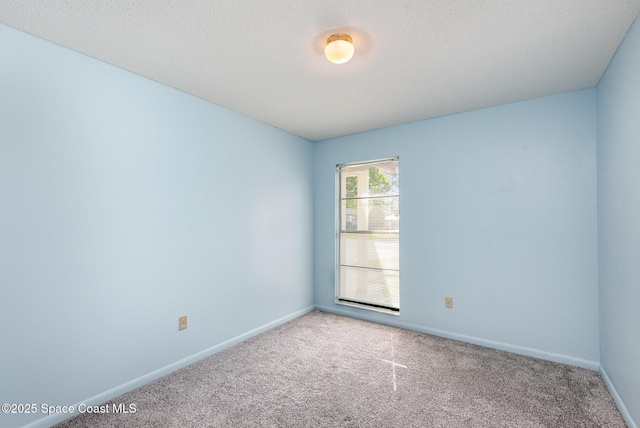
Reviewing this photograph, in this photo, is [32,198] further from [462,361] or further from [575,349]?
[575,349]

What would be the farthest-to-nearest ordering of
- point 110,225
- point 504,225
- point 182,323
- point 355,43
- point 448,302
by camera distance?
point 448,302, point 504,225, point 182,323, point 110,225, point 355,43

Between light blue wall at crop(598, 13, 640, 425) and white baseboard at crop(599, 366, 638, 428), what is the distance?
22 mm

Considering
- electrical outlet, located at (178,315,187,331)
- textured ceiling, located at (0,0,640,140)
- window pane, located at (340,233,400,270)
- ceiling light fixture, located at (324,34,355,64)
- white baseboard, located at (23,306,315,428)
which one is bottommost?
white baseboard, located at (23,306,315,428)

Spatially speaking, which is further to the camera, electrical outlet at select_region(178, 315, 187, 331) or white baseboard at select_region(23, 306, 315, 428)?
electrical outlet at select_region(178, 315, 187, 331)

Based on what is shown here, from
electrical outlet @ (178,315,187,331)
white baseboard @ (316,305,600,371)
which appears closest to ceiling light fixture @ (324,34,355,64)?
electrical outlet @ (178,315,187,331)

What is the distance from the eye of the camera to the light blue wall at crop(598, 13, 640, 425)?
5.83 ft

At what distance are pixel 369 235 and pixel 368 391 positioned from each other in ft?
6.66

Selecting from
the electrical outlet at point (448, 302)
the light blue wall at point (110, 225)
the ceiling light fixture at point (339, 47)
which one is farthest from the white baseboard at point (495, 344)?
the ceiling light fixture at point (339, 47)

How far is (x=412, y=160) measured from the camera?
3.54m

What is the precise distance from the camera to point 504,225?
9.77 feet

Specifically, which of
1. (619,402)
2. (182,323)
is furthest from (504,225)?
(182,323)

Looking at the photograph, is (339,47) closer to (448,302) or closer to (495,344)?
(448,302)

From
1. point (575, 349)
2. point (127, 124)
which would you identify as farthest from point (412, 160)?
point (127, 124)

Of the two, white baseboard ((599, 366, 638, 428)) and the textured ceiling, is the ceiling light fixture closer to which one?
the textured ceiling
